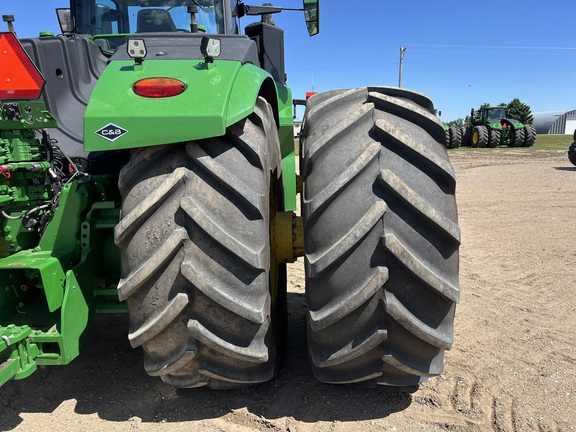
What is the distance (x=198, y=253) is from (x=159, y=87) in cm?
73

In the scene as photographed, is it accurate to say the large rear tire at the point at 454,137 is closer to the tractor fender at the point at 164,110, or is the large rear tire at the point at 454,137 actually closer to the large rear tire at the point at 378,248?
the large rear tire at the point at 378,248

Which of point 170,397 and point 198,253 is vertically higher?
point 198,253

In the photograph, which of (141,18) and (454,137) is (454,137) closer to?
(454,137)

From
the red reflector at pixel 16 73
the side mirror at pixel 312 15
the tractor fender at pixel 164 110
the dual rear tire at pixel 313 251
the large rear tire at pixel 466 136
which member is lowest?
the large rear tire at pixel 466 136

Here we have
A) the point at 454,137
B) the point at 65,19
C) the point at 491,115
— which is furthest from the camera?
the point at 491,115

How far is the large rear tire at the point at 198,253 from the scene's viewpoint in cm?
183

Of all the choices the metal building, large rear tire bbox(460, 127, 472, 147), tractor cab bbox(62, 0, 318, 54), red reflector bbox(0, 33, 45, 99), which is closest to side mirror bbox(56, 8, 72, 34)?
tractor cab bbox(62, 0, 318, 54)

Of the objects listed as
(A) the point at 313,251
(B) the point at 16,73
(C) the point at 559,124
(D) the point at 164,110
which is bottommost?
(C) the point at 559,124

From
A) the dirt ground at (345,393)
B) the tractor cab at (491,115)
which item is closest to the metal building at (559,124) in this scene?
the tractor cab at (491,115)

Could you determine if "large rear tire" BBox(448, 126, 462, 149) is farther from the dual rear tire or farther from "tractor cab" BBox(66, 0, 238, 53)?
the dual rear tire

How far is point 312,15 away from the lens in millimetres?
3133

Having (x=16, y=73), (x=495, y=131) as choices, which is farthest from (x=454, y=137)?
(x=16, y=73)

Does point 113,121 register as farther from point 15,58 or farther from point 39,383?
point 39,383

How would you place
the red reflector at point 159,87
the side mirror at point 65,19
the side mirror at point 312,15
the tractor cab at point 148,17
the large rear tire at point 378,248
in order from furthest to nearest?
the side mirror at point 65,19
the tractor cab at point 148,17
the side mirror at point 312,15
the red reflector at point 159,87
the large rear tire at point 378,248
